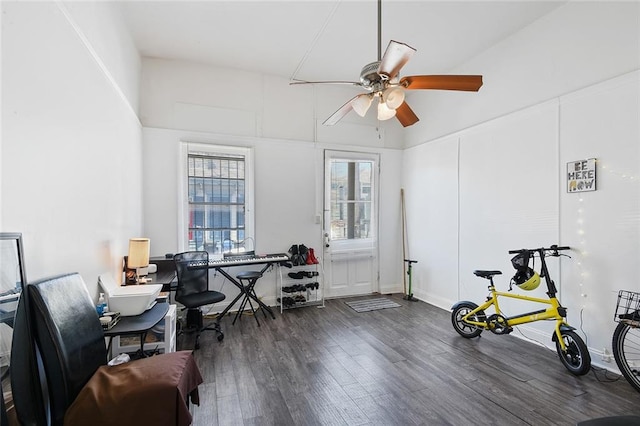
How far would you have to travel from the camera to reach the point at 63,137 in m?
1.75

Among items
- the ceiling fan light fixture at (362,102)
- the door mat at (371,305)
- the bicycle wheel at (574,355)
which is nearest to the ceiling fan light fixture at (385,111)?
the ceiling fan light fixture at (362,102)

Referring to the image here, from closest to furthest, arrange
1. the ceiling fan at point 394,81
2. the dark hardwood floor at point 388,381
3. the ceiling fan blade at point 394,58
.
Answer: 1. the ceiling fan blade at point 394,58
2. the ceiling fan at point 394,81
3. the dark hardwood floor at point 388,381

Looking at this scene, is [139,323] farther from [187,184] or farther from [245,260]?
[187,184]

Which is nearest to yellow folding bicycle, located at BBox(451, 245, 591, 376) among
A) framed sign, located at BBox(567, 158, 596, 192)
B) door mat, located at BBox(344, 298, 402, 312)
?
framed sign, located at BBox(567, 158, 596, 192)

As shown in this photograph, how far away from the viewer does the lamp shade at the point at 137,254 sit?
302 centimetres

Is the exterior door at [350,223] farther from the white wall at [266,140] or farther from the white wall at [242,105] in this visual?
the white wall at [242,105]

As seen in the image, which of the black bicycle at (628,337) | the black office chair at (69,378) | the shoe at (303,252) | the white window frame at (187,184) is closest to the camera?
the black office chair at (69,378)

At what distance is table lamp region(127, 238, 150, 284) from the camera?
3020 millimetres

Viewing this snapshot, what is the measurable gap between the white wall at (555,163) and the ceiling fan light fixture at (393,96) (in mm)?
2045

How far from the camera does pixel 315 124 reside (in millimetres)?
4941

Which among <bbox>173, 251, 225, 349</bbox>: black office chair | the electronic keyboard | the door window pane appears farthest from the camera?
the door window pane

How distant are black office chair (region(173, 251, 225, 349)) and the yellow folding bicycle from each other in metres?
2.93

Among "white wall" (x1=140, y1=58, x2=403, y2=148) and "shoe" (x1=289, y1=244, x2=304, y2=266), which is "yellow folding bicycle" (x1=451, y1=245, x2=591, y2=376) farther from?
"white wall" (x1=140, y1=58, x2=403, y2=148)

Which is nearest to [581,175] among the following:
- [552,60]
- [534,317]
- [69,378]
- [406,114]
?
[552,60]
